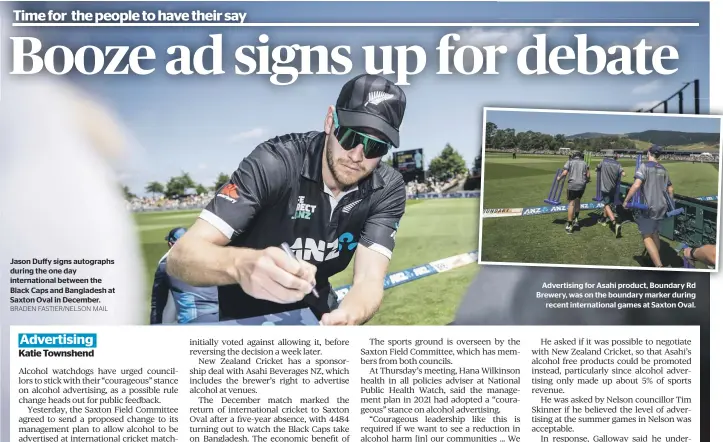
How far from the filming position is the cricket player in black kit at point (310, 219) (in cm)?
349

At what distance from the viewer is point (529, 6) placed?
12.0 ft

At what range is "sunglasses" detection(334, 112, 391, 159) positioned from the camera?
3.51 metres

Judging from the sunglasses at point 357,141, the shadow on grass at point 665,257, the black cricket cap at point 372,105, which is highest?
the black cricket cap at point 372,105

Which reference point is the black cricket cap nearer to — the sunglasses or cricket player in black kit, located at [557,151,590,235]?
the sunglasses

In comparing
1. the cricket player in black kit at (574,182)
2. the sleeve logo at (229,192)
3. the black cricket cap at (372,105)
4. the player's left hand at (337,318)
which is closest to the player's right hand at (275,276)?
the player's left hand at (337,318)

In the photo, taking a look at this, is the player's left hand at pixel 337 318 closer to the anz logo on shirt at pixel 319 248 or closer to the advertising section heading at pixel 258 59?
the anz logo on shirt at pixel 319 248

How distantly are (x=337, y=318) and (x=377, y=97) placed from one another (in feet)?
4.72

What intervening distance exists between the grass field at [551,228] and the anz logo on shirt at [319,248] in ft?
3.07

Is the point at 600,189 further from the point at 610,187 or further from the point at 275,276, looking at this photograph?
the point at 275,276

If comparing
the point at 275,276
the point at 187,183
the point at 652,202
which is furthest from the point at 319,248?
the point at 652,202

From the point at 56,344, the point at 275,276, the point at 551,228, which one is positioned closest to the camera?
the point at 275,276

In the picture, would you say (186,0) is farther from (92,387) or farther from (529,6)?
(92,387)

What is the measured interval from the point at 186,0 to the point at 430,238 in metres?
2.23

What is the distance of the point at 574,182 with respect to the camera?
373 cm
